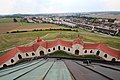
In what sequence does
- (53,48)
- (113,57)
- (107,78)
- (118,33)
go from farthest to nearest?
(118,33) < (53,48) < (113,57) < (107,78)

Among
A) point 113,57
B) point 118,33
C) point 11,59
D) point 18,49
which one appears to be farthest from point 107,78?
point 118,33

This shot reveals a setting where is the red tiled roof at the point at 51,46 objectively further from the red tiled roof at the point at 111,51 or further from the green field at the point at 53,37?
the green field at the point at 53,37

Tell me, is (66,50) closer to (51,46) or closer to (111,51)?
(51,46)

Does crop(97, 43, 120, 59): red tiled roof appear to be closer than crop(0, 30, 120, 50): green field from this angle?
Yes

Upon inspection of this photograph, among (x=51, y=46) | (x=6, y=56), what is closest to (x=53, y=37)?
(x=51, y=46)

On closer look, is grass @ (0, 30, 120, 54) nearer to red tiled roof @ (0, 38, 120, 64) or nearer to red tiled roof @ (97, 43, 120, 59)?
red tiled roof @ (97, 43, 120, 59)

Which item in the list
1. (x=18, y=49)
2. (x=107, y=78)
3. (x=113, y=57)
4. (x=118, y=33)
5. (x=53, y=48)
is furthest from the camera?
(x=118, y=33)

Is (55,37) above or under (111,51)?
under

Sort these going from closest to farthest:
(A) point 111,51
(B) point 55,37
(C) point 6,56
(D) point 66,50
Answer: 1. (C) point 6,56
2. (A) point 111,51
3. (D) point 66,50
4. (B) point 55,37

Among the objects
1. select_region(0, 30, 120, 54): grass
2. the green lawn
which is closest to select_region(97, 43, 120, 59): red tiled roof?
select_region(0, 30, 120, 54): grass

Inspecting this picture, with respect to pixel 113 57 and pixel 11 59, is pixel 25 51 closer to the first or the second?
pixel 11 59

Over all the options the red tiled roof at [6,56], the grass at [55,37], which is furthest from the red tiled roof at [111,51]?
the red tiled roof at [6,56]
